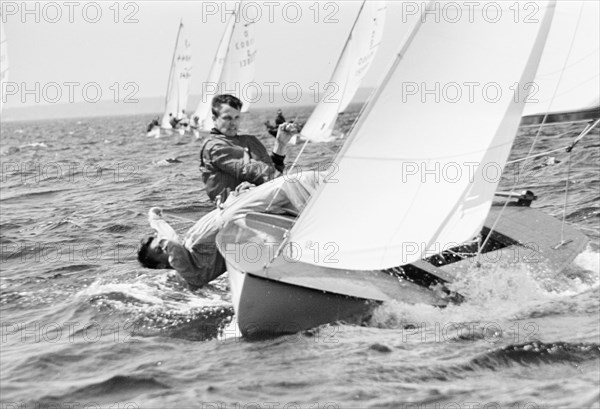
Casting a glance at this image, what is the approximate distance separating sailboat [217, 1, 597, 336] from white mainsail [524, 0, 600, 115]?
6.49 ft

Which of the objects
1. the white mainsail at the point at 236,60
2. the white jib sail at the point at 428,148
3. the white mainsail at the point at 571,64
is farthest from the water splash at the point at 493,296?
the white mainsail at the point at 236,60

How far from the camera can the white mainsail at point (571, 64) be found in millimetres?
8031

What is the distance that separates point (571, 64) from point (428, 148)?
2.88m

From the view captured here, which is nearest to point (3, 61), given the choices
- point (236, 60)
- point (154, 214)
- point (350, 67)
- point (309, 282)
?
point (154, 214)

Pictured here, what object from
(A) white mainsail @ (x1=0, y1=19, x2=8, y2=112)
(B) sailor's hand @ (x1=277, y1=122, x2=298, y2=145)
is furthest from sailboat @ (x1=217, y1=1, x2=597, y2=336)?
(A) white mainsail @ (x1=0, y1=19, x2=8, y2=112)

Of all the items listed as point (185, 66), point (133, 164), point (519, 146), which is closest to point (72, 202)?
point (133, 164)

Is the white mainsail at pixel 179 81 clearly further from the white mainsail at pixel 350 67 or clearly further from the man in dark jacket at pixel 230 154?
the man in dark jacket at pixel 230 154

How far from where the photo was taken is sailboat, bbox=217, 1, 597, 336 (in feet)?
19.8

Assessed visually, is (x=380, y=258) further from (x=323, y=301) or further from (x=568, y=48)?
(x=568, y=48)

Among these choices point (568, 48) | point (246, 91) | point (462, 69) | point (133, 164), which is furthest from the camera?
point (246, 91)

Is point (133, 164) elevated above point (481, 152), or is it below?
below

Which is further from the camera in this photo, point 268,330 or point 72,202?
point 72,202

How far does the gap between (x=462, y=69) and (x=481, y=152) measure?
0.65 meters

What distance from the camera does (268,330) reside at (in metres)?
6.25
